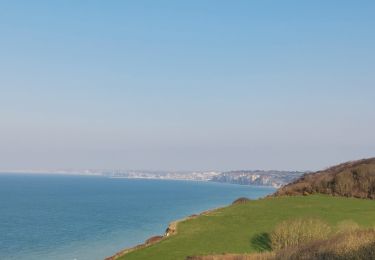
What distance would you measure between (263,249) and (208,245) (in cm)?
411

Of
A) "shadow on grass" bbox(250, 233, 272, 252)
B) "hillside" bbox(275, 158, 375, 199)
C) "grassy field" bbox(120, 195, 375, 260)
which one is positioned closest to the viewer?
"grassy field" bbox(120, 195, 375, 260)

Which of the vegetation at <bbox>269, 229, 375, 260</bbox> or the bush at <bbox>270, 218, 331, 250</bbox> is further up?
the vegetation at <bbox>269, 229, 375, 260</bbox>

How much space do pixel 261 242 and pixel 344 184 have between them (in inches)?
1186

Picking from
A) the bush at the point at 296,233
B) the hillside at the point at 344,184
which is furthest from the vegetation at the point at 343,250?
the hillside at the point at 344,184

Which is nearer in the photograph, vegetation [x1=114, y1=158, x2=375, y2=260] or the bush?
vegetation [x1=114, y1=158, x2=375, y2=260]

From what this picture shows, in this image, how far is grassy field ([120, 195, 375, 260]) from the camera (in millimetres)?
33781

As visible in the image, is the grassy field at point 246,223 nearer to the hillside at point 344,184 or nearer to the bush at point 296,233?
the bush at point 296,233

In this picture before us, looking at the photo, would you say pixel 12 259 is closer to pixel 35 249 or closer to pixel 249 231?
pixel 35 249

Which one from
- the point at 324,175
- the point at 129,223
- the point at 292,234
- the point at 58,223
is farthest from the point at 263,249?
the point at 58,223

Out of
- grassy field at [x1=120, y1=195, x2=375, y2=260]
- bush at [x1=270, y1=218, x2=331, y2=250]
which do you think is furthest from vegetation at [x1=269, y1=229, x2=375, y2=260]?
bush at [x1=270, y1=218, x2=331, y2=250]

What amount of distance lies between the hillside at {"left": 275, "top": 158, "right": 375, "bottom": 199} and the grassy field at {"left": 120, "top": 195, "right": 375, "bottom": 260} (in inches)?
146

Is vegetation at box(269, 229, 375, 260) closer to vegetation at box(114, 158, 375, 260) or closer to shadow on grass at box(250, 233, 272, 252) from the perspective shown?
vegetation at box(114, 158, 375, 260)

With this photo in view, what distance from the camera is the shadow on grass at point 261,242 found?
3403 cm

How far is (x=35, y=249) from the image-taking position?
62312 mm
